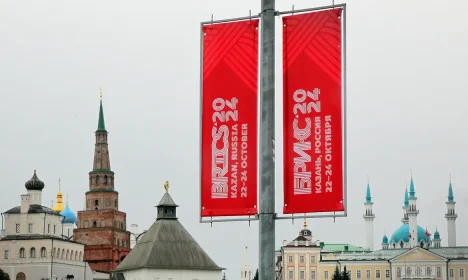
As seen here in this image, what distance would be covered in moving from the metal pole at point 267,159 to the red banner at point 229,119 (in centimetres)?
41

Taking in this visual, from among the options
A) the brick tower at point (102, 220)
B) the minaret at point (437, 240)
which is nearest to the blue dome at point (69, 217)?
the brick tower at point (102, 220)

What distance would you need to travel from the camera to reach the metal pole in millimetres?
11352

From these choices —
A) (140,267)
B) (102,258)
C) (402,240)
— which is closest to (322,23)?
(140,267)

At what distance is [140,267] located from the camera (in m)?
76.6

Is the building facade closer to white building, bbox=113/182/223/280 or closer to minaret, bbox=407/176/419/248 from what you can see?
minaret, bbox=407/176/419/248

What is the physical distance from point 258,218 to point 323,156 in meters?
1.08

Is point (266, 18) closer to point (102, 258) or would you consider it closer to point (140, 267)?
point (140, 267)

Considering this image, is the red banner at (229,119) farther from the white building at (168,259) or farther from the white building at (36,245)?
the white building at (36,245)

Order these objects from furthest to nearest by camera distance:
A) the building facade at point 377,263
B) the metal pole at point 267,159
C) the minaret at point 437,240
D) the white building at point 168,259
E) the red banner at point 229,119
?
the minaret at point 437,240 < the building facade at point 377,263 < the white building at point 168,259 < the red banner at point 229,119 < the metal pole at point 267,159

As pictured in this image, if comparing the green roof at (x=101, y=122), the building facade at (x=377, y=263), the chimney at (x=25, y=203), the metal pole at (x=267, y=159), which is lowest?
the building facade at (x=377, y=263)

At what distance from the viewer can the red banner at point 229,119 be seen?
11.9 metres

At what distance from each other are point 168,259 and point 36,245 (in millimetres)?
32233

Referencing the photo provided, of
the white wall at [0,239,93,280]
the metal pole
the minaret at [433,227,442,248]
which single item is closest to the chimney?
the white wall at [0,239,93,280]

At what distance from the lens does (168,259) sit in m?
78.2
